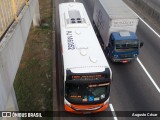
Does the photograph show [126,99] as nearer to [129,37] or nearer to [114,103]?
[114,103]

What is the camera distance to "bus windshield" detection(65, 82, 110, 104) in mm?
11609

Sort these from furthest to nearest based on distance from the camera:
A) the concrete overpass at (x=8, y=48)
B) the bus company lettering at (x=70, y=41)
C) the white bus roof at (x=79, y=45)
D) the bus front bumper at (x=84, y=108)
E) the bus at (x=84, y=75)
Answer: the bus company lettering at (x=70, y=41) < the bus front bumper at (x=84, y=108) < the white bus roof at (x=79, y=45) < the bus at (x=84, y=75) < the concrete overpass at (x=8, y=48)

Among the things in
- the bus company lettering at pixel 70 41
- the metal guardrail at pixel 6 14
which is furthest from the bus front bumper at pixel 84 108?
the metal guardrail at pixel 6 14

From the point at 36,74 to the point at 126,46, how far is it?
7552 mm

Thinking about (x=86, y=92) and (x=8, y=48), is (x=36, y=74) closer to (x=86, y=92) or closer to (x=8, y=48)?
(x=86, y=92)

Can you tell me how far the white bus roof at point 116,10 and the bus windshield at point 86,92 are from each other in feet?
24.8

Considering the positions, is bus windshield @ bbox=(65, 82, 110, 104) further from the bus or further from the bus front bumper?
the bus front bumper

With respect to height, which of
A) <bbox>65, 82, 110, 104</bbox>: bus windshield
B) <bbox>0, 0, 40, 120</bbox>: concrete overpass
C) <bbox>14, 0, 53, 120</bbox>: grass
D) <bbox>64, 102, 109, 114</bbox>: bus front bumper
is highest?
<bbox>0, 0, 40, 120</bbox>: concrete overpass

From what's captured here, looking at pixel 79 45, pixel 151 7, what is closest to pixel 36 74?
pixel 79 45

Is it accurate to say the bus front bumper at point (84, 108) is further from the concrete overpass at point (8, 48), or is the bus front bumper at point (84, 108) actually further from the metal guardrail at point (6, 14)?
the metal guardrail at point (6, 14)

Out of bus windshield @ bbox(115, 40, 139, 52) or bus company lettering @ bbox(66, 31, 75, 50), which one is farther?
bus windshield @ bbox(115, 40, 139, 52)

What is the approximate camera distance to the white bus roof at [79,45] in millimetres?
11531

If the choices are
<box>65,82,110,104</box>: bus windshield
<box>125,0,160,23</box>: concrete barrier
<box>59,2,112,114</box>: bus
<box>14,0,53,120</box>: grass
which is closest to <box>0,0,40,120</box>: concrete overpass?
<box>59,2,112,114</box>: bus

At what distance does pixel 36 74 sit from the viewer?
57.6 ft
